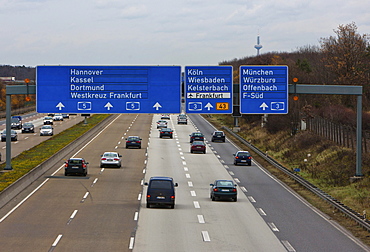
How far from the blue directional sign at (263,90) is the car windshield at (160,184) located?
24.0 ft

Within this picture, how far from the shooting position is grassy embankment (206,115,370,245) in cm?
3744

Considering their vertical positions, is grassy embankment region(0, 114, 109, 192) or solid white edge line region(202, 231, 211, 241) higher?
grassy embankment region(0, 114, 109, 192)

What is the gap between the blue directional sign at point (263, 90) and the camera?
39.8 metres

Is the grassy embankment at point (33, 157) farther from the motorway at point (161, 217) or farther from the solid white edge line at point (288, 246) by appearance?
the solid white edge line at point (288, 246)

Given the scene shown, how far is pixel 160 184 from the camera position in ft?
116

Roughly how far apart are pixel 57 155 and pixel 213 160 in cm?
1526

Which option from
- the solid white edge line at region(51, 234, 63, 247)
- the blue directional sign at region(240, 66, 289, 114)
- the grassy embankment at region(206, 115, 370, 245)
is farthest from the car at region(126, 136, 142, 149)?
the solid white edge line at region(51, 234, 63, 247)

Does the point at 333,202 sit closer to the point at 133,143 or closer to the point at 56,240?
the point at 56,240

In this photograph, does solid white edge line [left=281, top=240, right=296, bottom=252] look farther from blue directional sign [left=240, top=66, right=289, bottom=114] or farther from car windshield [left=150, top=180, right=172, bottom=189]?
blue directional sign [left=240, top=66, right=289, bottom=114]

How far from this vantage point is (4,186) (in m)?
40.1

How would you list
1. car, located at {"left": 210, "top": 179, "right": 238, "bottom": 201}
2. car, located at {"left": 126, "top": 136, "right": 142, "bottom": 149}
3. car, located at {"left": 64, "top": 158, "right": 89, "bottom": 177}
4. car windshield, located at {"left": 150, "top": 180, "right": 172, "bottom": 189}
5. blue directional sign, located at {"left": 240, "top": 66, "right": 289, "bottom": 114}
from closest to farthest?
car windshield, located at {"left": 150, "top": 180, "right": 172, "bottom": 189}, car, located at {"left": 210, "top": 179, "right": 238, "bottom": 201}, blue directional sign, located at {"left": 240, "top": 66, "right": 289, "bottom": 114}, car, located at {"left": 64, "top": 158, "right": 89, "bottom": 177}, car, located at {"left": 126, "top": 136, "right": 142, "bottom": 149}

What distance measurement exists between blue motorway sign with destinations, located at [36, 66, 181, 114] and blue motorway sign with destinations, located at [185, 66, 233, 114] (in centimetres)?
76

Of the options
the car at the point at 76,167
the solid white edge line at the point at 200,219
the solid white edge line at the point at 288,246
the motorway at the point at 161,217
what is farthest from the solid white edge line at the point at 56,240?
the car at the point at 76,167

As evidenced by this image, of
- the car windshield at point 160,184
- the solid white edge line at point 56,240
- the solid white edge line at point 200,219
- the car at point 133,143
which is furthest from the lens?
the car at point 133,143
